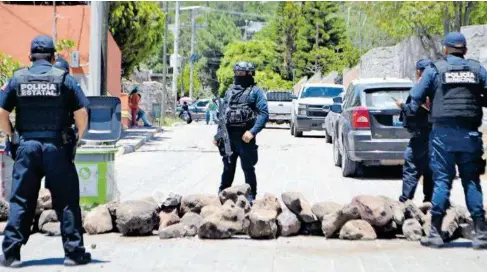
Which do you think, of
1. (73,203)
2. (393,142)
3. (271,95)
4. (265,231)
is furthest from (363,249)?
(271,95)

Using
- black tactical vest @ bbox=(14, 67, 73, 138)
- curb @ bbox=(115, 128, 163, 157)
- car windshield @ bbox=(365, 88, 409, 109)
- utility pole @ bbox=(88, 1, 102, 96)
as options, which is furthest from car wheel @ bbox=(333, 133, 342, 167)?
black tactical vest @ bbox=(14, 67, 73, 138)

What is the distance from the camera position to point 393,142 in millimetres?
14055

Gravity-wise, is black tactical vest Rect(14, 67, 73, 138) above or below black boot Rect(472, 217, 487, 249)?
above

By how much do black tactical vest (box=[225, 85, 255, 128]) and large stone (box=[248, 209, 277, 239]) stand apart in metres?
1.60

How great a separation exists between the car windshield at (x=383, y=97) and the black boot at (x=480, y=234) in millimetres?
6156

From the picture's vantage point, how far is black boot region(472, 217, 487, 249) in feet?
26.0

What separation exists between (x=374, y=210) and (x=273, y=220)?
3.29ft

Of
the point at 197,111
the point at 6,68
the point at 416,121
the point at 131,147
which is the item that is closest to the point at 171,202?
the point at 416,121

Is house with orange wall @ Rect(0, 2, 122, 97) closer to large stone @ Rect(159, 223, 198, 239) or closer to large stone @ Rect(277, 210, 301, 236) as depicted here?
large stone @ Rect(159, 223, 198, 239)

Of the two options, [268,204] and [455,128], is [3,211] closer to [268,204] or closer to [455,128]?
[268,204]

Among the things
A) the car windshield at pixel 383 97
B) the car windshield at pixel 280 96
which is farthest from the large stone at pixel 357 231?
the car windshield at pixel 280 96

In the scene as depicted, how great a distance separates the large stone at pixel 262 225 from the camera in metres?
8.56

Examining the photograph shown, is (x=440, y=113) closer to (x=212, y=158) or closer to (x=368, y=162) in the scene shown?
(x=368, y=162)

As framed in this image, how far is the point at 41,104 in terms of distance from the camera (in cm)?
692
